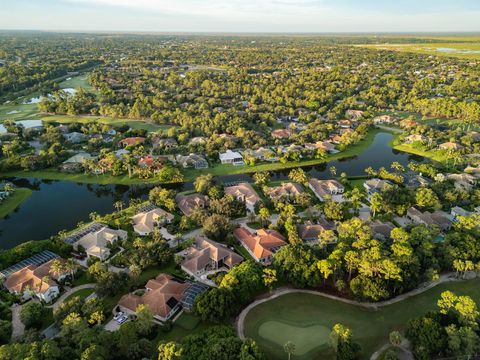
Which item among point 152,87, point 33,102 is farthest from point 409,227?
point 33,102

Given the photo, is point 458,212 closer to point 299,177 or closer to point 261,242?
point 299,177

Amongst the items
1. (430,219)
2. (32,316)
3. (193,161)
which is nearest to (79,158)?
(193,161)

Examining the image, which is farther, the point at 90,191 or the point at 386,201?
the point at 90,191

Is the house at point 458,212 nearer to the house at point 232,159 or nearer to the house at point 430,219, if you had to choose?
the house at point 430,219

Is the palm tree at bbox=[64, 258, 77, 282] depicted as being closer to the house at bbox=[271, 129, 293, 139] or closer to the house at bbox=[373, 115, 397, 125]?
the house at bbox=[271, 129, 293, 139]

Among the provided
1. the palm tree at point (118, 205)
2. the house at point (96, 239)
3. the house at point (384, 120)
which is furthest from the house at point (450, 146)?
the house at point (96, 239)

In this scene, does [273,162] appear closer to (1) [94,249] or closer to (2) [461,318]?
(1) [94,249]

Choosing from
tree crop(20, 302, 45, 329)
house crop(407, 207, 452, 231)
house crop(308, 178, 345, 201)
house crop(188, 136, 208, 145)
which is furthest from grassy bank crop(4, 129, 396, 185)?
tree crop(20, 302, 45, 329)
